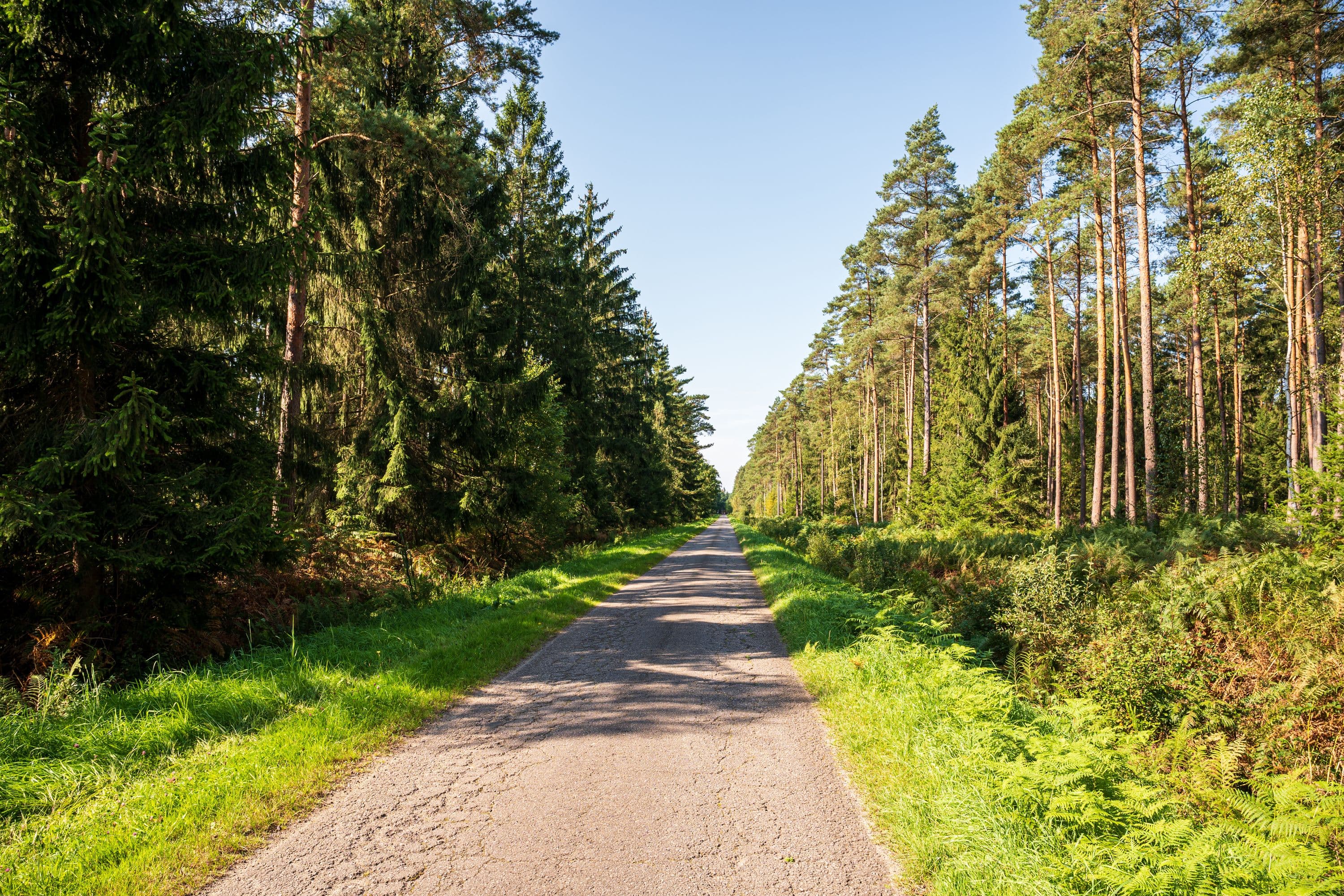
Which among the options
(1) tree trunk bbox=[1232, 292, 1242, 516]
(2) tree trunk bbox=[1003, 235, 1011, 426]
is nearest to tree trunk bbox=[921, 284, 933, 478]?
(2) tree trunk bbox=[1003, 235, 1011, 426]

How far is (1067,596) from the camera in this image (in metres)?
10.5

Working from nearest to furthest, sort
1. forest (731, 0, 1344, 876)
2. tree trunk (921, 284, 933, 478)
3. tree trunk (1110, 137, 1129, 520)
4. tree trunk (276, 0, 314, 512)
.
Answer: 1. forest (731, 0, 1344, 876)
2. tree trunk (276, 0, 314, 512)
3. tree trunk (1110, 137, 1129, 520)
4. tree trunk (921, 284, 933, 478)

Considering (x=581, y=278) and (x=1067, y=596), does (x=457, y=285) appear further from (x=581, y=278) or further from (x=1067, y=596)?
(x=1067, y=596)

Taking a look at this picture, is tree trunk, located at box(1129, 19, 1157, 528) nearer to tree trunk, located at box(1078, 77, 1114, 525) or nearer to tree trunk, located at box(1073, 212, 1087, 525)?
tree trunk, located at box(1078, 77, 1114, 525)

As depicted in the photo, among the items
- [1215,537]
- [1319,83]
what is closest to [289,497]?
[1215,537]

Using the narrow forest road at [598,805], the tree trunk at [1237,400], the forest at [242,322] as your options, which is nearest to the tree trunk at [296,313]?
the forest at [242,322]

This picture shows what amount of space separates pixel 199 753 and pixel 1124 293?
84.0 feet

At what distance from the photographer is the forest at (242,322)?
580 centimetres

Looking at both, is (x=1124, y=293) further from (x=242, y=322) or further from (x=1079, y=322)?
(x=242, y=322)

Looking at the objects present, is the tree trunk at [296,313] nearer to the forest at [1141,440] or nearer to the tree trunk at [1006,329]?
the forest at [1141,440]

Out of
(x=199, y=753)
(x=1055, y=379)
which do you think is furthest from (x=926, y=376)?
(x=199, y=753)

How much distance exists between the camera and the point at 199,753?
14.9ft

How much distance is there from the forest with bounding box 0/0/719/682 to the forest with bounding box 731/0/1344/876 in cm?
760

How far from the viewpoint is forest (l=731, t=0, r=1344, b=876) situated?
572 cm
